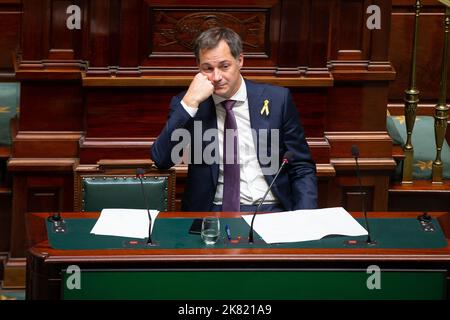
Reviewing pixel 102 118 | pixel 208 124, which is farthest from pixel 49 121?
pixel 208 124

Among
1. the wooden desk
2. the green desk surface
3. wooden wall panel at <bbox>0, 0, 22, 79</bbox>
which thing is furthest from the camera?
wooden wall panel at <bbox>0, 0, 22, 79</bbox>

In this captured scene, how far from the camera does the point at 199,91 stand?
4.20 meters

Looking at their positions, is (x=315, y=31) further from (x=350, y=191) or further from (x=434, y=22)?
(x=434, y=22)

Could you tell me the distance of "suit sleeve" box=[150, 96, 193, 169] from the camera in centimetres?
418

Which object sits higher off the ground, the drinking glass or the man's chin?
the man's chin

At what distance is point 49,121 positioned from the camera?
5.07m

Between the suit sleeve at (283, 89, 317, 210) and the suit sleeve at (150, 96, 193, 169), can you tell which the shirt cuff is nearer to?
the suit sleeve at (150, 96, 193, 169)

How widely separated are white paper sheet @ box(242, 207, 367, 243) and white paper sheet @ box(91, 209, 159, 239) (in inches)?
15.7

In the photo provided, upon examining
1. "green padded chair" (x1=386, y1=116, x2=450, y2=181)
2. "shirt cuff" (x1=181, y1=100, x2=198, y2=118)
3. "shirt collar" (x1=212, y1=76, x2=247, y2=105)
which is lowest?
"green padded chair" (x1=386, y1=116, x2=450, y2=181)

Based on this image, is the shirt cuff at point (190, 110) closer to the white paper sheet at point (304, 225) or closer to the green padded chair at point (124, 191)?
the green padded chair at point (124, 191)

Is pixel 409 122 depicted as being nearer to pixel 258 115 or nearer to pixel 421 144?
pixel 421 144

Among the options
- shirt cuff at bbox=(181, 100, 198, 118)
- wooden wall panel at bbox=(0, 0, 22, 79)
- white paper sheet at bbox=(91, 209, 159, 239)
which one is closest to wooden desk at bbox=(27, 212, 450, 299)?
white paper sheet at bbox=(91, 209, 159, 239)

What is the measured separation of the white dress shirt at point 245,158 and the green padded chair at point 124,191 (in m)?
0.21

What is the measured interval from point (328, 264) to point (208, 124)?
1072 mm
